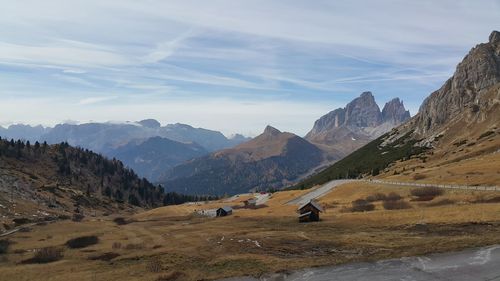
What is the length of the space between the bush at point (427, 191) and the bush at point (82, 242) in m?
69.4

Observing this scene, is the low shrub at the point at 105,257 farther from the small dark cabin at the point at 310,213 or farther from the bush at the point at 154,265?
the small dark cabin at the point at 310,213

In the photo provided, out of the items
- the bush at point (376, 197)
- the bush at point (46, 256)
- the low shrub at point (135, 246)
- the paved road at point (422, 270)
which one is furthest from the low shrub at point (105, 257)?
the bush at point (376, 197)

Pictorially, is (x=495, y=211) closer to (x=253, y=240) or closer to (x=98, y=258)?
(x=253, y=240)

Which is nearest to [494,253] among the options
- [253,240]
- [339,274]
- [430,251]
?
[430,251]

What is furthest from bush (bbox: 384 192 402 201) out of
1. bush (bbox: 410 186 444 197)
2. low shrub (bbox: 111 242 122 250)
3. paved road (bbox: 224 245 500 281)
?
low shrub (bbox: 111 242 122 250)

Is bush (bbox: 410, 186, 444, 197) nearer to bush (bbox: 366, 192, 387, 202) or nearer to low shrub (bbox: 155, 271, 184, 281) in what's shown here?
bush (bbox: 366, 192, 387, 202)

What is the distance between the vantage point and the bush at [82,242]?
79725 mm

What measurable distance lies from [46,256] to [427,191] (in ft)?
257

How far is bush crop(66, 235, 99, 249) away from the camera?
262 ft

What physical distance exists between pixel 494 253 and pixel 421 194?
197ft

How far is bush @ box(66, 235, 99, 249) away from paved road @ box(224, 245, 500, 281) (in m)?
45.9

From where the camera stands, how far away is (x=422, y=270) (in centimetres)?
4131

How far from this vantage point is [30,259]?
65.6 meters

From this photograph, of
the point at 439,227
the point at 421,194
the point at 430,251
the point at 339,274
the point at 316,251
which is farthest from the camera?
the point at 421,194
